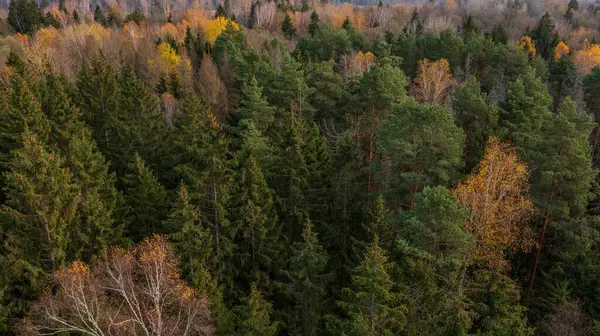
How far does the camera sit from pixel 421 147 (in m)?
27.2

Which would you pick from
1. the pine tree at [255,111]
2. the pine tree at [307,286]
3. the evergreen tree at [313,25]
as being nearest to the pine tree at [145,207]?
the pine tree at [307,286]

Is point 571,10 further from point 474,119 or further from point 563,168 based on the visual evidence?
point 563,168

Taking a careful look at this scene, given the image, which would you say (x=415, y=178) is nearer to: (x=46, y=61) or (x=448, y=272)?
(x=448, y=272)

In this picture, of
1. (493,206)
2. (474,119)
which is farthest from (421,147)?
(474,119)

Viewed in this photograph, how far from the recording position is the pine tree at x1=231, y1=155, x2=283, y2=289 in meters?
27.6

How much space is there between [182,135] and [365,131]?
49.5ft

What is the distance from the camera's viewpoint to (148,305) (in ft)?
68.8

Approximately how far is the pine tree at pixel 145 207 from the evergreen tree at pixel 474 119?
72.3 ft

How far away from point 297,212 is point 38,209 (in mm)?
16366

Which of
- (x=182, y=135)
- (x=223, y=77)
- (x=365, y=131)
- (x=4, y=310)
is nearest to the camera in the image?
(x=4, y=310)

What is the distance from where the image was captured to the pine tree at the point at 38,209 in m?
20.9

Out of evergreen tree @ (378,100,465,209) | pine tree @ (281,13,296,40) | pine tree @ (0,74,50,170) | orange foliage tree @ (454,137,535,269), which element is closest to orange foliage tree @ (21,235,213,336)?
pine tree @ (0,74,50,170)

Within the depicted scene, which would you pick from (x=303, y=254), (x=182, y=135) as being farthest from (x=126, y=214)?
(x=303, y=254)

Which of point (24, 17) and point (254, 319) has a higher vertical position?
point (24, 17)
